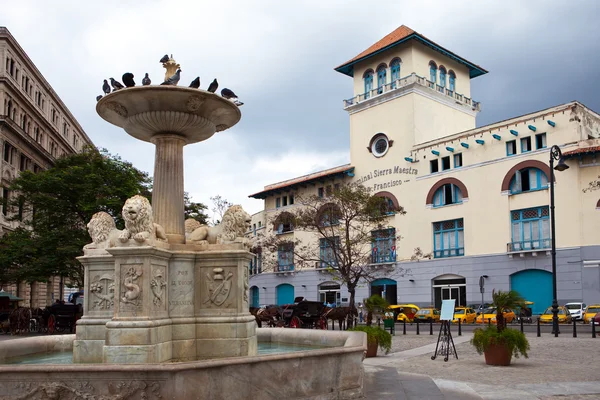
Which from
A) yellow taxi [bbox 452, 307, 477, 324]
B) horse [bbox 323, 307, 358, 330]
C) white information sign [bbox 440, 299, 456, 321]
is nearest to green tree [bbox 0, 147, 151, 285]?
horse [bbox 323, 307, 358, 330]

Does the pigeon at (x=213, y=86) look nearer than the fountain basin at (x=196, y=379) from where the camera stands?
No

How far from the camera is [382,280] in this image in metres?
50.3

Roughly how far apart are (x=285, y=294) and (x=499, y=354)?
4463cm

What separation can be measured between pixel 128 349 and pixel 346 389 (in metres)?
3.13

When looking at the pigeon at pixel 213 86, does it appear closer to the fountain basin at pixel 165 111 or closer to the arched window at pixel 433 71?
the fountain basin at pixel 165 111

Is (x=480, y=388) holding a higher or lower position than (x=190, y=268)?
lower

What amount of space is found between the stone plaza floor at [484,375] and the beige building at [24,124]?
3429 cm

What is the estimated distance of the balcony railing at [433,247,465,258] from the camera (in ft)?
148

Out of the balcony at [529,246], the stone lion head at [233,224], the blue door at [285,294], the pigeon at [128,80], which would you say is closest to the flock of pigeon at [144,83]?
the pigeon at [128,80]

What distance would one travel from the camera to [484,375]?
13.4 m

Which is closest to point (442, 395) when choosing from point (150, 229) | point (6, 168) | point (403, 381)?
point (403, 381)

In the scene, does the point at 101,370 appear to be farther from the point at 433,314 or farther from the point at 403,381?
the point at 433,314

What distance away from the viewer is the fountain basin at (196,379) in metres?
7.03

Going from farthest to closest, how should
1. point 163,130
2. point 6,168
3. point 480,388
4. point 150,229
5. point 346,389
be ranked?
point 6,168 → point 480,388 → point 163,130 → point 150,229 → point 346,389
